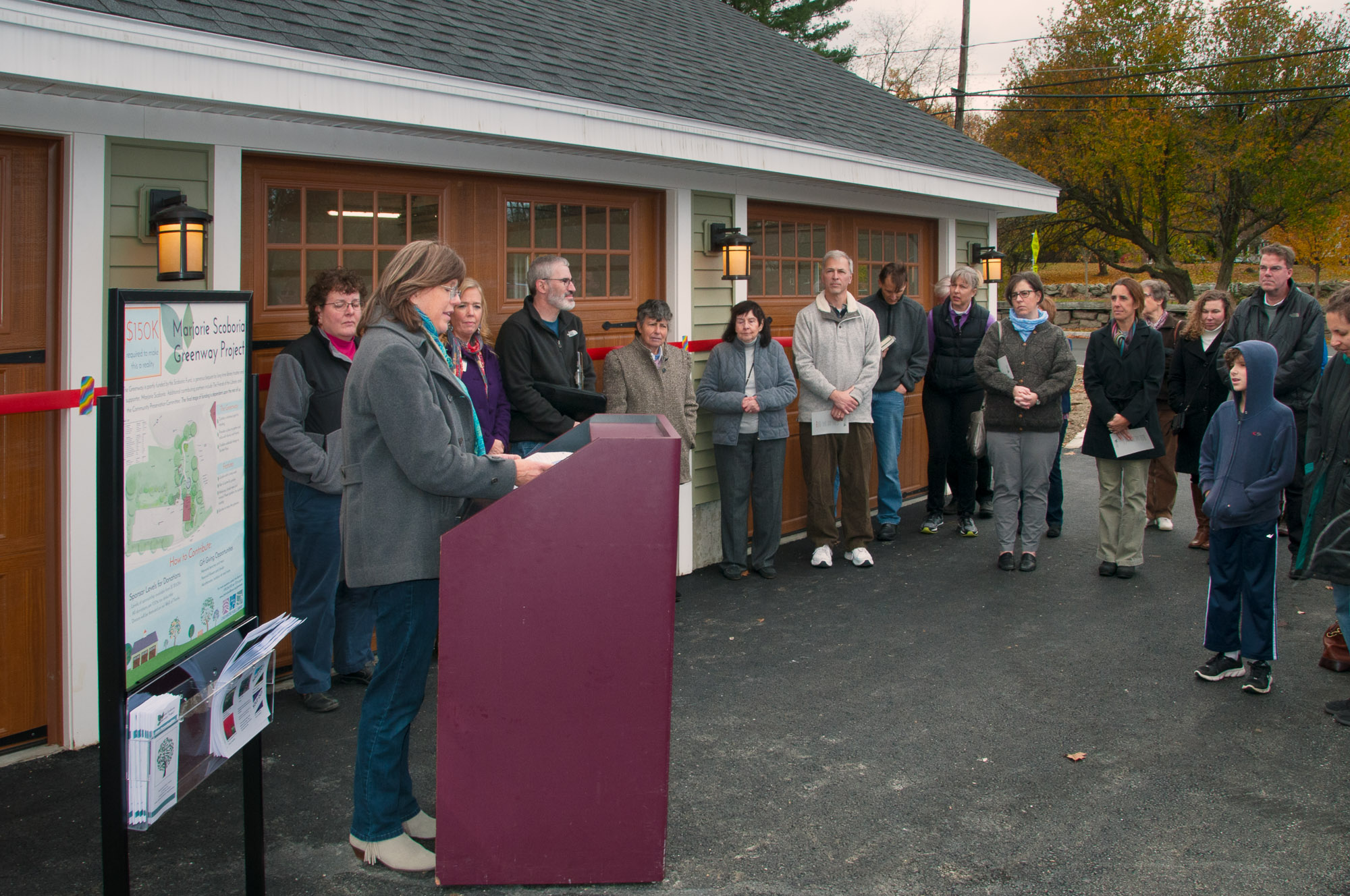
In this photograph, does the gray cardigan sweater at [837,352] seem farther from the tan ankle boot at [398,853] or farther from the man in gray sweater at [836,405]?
the tan ankle boot at [398,853]

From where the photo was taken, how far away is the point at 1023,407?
22.3 feet

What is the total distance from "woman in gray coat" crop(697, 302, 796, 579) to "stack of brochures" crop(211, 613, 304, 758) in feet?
12.9

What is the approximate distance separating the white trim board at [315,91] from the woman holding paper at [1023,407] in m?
1.81

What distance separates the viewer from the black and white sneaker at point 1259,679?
4773 mm

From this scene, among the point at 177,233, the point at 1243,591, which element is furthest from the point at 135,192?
the point at 1243,591

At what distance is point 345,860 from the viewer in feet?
10.9

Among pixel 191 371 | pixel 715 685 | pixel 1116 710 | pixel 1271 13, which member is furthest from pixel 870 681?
pixel 1271 13

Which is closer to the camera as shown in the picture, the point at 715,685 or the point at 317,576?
the point at 317,576

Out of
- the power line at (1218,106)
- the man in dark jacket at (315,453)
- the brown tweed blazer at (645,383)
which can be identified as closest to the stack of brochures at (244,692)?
the man in dark jacket at (315,453)

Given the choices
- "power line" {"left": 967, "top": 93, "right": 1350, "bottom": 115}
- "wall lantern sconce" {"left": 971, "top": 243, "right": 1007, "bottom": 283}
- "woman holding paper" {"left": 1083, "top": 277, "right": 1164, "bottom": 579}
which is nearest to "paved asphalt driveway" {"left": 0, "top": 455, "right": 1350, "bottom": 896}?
"woman holding paper" {"left": 1083, "top": 277, "right": 1164, "bottom": 579}

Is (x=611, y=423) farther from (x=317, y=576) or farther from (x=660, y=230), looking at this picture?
(x=660, y=230)

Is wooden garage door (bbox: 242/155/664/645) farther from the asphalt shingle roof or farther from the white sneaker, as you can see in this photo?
the white sneaker

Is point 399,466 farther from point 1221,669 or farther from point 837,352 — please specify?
point 837,352

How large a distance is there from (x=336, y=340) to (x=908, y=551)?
446 cm
